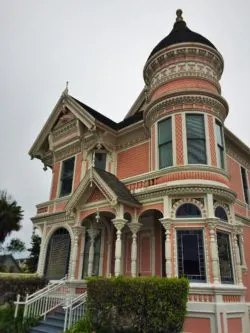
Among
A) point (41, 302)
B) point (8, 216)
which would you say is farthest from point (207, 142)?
point (8, 216)

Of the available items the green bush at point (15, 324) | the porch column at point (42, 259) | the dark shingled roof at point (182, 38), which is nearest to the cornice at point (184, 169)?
the dark shingled roof at point (182, 38)

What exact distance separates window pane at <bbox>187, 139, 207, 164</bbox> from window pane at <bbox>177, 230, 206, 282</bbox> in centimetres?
276

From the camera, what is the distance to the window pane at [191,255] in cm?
959

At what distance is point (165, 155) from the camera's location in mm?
11961

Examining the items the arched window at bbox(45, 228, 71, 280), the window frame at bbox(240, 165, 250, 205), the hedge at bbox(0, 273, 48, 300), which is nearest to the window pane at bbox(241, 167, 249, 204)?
the window frame at bbox(240, 165, 250, 205)

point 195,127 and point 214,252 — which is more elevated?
point 195,127

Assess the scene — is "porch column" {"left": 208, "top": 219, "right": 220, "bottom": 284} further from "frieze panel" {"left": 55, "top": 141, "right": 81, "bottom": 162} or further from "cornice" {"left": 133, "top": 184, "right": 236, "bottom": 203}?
"frieze panel" {"left": 55, "top": 141, "right": 81, "bottom": 162}

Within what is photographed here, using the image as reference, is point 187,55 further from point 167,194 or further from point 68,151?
point 68,151

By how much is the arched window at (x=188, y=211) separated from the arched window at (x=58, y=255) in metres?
6.93

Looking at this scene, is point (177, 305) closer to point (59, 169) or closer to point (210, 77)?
point (210, 77)

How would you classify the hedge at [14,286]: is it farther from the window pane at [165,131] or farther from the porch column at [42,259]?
the window pane at [165,131]

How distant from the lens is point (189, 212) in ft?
33.9

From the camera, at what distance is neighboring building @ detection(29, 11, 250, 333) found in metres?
9.77

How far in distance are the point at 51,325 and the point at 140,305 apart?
14.6 feet
